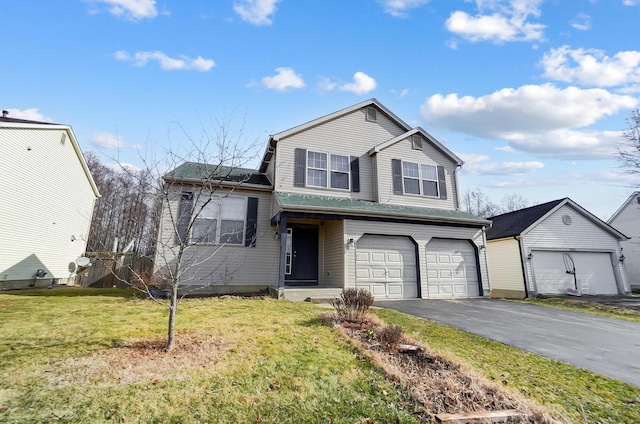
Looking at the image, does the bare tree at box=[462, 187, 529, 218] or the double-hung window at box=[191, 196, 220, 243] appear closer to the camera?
the double-hung window at box=[191, 196, 220, 243]

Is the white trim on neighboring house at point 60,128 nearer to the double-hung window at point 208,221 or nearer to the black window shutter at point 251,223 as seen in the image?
the double-hung window at point 208,221

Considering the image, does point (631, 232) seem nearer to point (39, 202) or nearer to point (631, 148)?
point (631, 148)

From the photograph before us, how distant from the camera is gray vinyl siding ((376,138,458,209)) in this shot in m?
12.6

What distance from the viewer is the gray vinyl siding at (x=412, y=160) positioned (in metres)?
12.6

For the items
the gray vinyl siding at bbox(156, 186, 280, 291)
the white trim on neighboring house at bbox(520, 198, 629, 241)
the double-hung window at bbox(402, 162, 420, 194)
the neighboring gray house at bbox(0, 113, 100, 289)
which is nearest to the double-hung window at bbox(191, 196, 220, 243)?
the gray vinyl siding at bbox(156, 186, 280, 291)

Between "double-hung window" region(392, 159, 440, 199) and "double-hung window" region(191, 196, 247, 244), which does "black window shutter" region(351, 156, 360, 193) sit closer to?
"double-hung window" region(392, 159, 440, 199)

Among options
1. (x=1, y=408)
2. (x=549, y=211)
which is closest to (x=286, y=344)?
(x=1, y=408)

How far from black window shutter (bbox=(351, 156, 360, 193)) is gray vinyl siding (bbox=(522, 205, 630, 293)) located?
9.20 m

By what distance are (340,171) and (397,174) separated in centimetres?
267

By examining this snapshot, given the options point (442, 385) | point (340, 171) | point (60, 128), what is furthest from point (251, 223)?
point (60, 128)

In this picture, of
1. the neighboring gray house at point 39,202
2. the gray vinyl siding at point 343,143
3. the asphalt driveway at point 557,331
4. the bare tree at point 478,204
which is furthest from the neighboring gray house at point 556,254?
the bare tree at point 478,204

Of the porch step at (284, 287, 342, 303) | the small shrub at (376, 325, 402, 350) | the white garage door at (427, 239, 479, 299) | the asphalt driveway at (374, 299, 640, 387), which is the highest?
the white garage door at (427, 239, 479, 299)

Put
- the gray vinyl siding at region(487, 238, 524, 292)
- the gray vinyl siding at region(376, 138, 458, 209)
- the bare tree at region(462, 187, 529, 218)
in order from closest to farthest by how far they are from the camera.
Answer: the gray vinyl siding at region(376, 138, 458, 209) < the gray vinyl siding at region(487, 238, 524, 292) < the bare tree at region(462, 187, 529, 218)

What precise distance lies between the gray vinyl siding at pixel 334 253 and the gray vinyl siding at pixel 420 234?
0.93 ft
